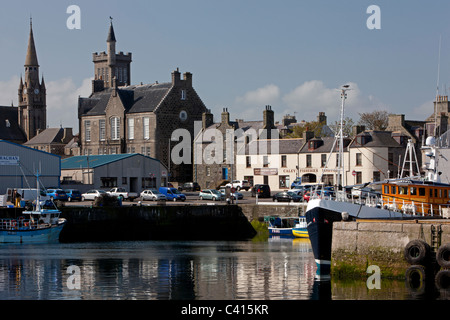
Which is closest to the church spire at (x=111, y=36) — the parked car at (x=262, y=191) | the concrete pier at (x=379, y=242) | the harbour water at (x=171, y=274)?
the parked car at (x=262, y=191)

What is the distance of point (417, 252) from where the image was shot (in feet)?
99.5

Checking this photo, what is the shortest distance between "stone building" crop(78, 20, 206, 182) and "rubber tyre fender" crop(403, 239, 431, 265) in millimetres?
72990

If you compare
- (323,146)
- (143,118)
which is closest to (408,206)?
(323,146)

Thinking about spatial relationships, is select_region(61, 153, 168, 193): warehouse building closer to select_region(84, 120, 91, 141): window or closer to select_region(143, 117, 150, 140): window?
select_region(143, 117, 150, 140): window

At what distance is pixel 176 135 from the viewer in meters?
104

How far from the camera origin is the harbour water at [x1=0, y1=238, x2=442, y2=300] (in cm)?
3041

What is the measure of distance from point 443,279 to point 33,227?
34.1m

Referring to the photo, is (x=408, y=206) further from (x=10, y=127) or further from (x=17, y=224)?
(x=10, y=127)

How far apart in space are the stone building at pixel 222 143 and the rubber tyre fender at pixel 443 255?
206 ft

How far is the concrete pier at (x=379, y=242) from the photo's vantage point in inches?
1208

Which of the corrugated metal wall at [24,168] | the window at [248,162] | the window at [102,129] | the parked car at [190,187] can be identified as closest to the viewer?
the corrugated metal wall at [24,168]

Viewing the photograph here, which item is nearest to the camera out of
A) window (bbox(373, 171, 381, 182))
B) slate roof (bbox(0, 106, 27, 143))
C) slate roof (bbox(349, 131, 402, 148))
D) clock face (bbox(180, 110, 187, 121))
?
window (bbox(373, 171, 381, 182))

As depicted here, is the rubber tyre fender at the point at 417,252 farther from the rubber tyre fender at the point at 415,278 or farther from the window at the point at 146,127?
the window at the point at 146,127

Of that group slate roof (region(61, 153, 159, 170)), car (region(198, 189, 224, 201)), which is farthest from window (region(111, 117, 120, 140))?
car (region(198, 189, 224, 201))
